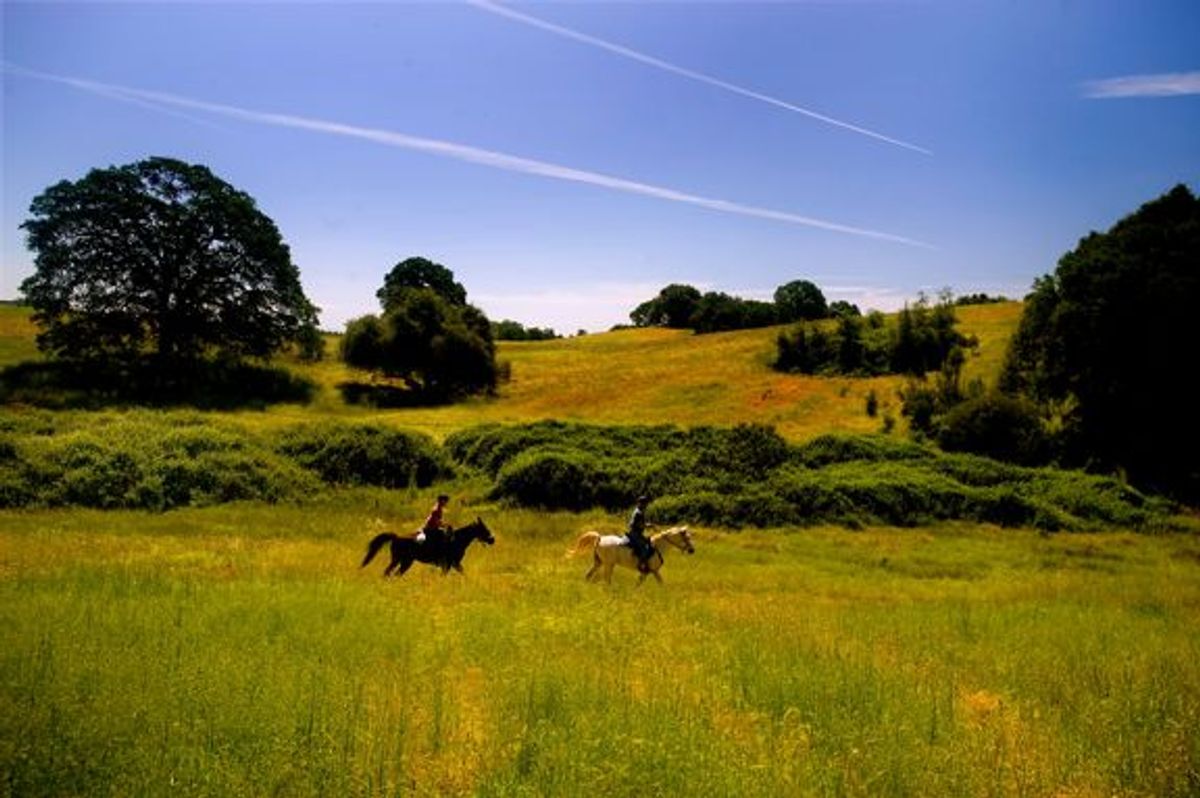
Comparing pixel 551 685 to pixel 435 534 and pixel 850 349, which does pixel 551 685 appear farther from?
pixel 850 349

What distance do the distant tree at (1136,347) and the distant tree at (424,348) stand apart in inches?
1628

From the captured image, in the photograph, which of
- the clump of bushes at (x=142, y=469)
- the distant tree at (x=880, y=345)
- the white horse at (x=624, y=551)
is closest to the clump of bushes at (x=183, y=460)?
the clump of bushes at (x=142, y=469)

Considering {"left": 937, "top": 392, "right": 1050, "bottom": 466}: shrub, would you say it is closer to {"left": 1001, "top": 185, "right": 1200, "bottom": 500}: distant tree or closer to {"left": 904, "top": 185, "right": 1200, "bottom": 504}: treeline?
{"left": 904, "top": 185, "right": 1200, "bottom": 504}: treeline

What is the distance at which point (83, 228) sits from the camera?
5534 cm

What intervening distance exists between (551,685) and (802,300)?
11000 cm

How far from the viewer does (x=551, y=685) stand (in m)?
9.66

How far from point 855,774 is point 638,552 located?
11697 millimetres

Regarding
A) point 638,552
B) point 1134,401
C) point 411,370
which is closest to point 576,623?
point 638,552

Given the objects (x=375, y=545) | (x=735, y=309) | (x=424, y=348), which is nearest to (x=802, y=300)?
(x=735, y=309)

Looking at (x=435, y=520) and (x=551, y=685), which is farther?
(x=435, y=520)

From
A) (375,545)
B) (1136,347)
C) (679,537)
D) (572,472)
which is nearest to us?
(375,545)

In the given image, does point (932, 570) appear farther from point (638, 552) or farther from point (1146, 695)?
point (1146, 695)

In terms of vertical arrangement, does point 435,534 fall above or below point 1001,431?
below

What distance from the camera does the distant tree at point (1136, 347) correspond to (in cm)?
4216
